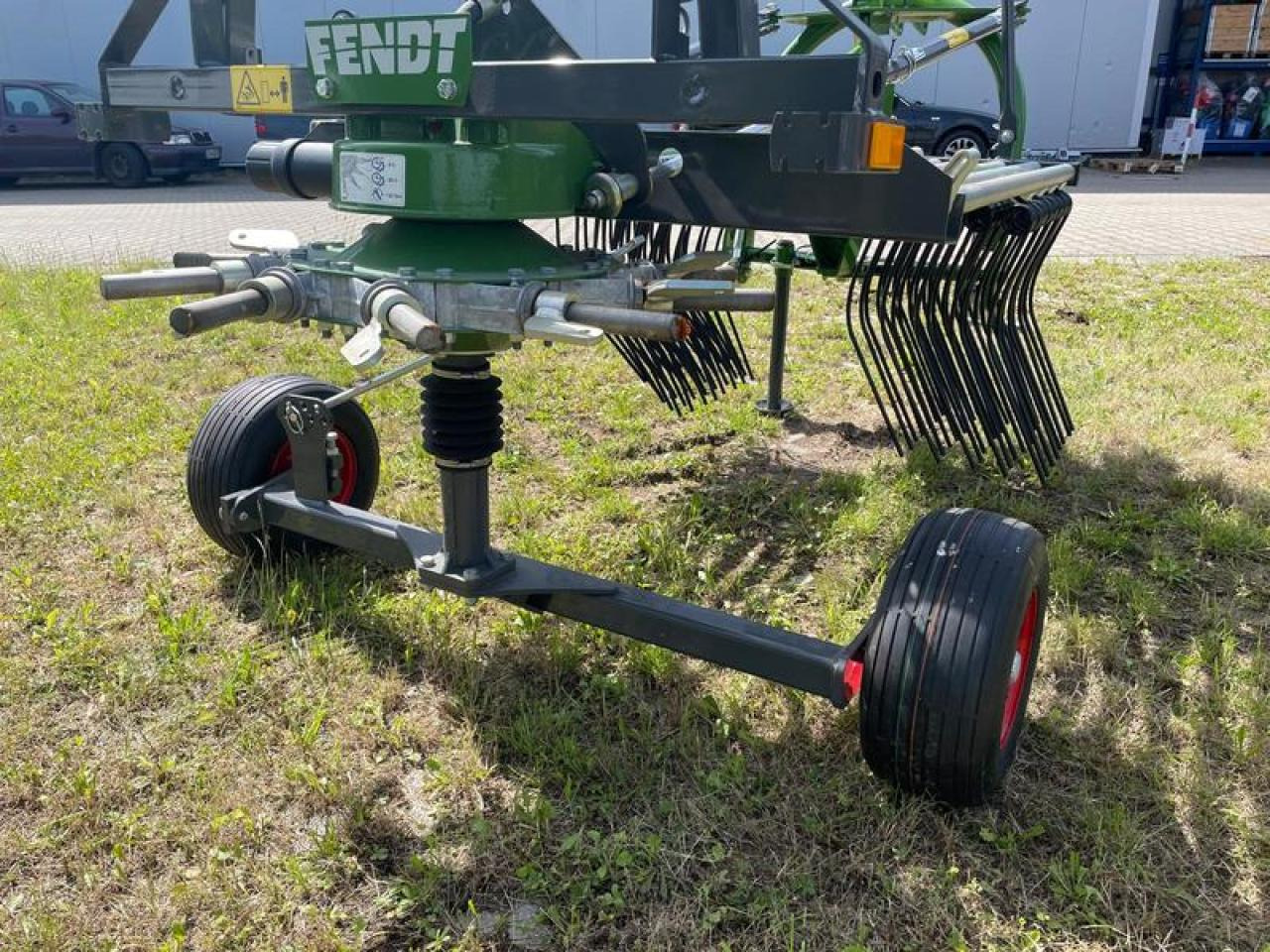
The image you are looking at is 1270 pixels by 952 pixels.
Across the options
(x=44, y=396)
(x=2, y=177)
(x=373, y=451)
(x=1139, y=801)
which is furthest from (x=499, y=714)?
(x=2, y=177)

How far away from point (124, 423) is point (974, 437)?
9.66 feet

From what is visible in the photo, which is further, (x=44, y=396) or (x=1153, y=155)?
(x=1153, y=155)

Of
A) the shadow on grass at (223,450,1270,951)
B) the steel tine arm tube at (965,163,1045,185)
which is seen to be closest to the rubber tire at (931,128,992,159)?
the steel tine arm tube at (965,163,1045,185)

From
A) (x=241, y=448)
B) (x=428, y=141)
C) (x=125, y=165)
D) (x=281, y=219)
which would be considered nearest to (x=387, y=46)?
(x=428, y=141)

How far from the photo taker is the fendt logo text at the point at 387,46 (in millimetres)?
1666

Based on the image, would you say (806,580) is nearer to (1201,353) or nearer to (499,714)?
(499,714)

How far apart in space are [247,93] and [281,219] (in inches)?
317

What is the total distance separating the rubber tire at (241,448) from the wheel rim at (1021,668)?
1.66 metres

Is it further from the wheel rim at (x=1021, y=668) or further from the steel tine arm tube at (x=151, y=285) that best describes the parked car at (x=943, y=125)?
the steel tine arm tube at (x=151, y=285)

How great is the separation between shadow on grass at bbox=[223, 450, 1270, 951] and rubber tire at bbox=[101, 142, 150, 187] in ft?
39.2

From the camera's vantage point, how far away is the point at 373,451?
271 centimetres

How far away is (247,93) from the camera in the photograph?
2043 millimetres

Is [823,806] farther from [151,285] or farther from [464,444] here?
[151,285]

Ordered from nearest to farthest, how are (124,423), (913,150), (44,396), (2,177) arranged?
(913,150) → (124,423) → (44,396) → (2,177)
